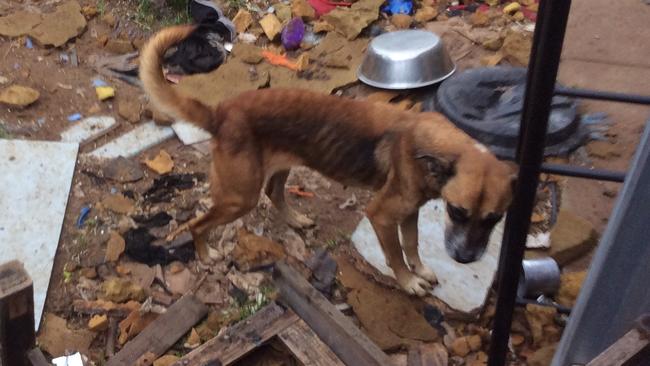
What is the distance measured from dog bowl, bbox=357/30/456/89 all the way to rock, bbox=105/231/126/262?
2.19m

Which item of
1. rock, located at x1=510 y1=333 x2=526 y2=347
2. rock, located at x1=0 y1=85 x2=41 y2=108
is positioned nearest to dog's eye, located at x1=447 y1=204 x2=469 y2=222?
rock, located at x1=510 y1=333 x2=526 y2=347

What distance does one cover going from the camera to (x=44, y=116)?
5.30 metres

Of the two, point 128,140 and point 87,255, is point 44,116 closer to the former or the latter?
point 128,140

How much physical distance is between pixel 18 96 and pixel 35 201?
1169 millimetres

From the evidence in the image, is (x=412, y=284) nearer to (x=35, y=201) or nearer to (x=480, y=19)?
(x=35, y=201)

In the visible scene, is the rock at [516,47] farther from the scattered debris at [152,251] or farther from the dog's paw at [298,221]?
the scattered debris at [152,251]

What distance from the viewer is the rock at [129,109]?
5320mm

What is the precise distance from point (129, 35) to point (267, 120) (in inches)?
121

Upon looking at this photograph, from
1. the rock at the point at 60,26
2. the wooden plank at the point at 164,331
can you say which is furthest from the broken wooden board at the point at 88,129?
the wooden plank at the point at 164,331

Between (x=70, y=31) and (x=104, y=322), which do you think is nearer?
(x=104, y=322)

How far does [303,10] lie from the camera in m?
6.35

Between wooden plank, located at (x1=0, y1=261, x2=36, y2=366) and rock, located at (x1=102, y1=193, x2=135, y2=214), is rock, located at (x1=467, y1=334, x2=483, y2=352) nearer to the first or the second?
wooden plank, located at (x1=0, y1=261, x2=36, y2=366)

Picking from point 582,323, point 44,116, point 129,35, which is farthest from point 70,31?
point 582,323

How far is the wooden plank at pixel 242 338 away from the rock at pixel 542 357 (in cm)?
114
